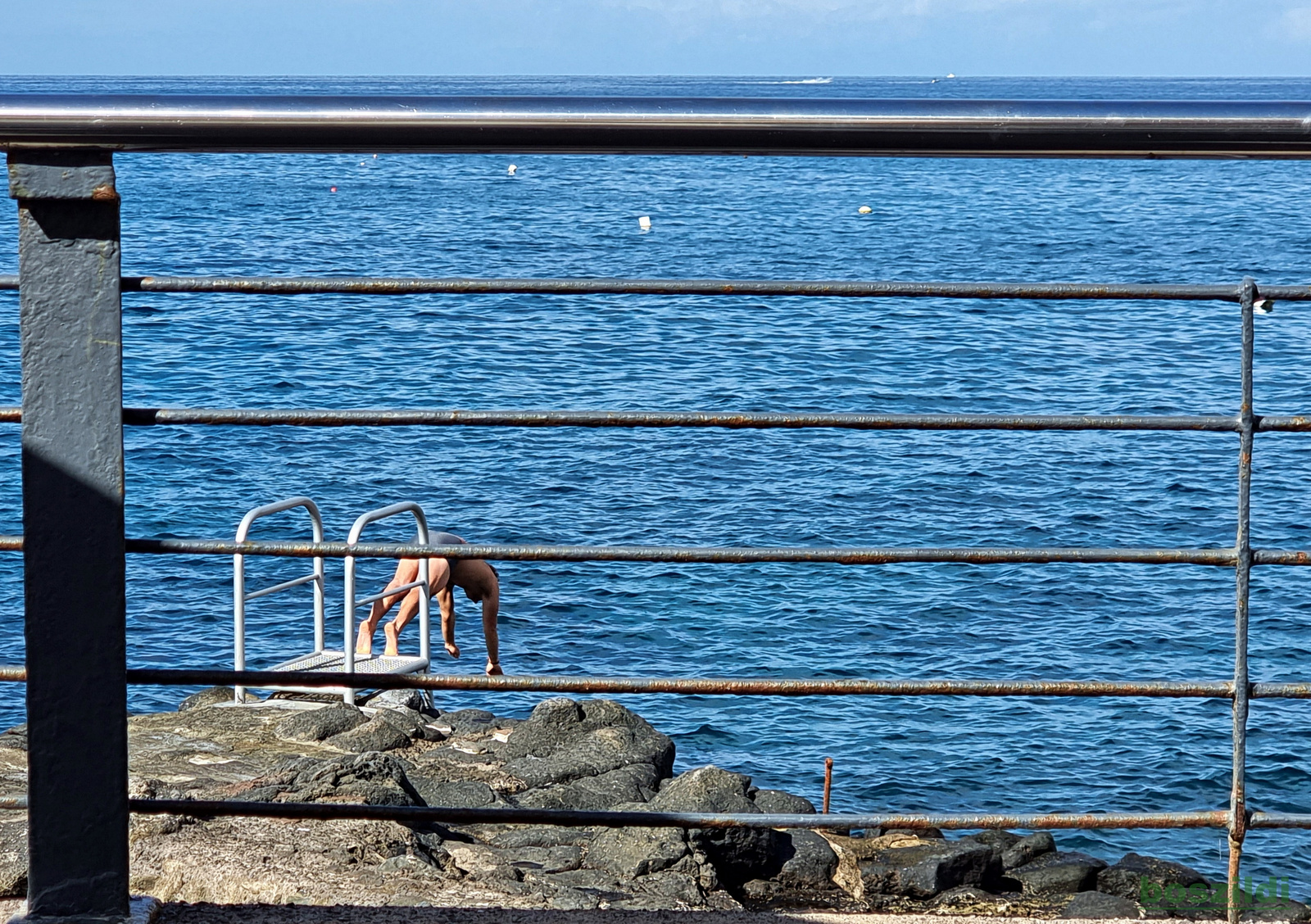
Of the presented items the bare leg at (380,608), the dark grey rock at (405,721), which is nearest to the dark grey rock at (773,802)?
the dark grey rock at (405,721)

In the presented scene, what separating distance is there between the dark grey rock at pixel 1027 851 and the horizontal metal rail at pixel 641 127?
9.57m

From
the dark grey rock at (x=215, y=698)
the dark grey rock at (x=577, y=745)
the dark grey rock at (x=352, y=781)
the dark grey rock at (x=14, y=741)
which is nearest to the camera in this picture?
the dark grey rock at (x=352, y=781)

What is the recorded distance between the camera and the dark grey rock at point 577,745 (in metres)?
9.59

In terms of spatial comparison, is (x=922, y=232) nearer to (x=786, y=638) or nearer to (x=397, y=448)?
(x=397, y=448)

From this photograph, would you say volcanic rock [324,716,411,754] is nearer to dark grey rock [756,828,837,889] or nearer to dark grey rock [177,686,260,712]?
dark grey rock [177,686,260,712]

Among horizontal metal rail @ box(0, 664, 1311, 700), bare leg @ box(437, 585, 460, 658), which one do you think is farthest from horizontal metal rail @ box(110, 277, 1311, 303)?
bare leg @ box(437, 585, 460, 658)

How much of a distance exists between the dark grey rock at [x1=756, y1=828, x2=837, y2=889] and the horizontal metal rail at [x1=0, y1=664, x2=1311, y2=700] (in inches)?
242

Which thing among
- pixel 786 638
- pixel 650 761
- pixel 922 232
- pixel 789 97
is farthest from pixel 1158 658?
pixel 922 232

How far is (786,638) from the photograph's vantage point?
19.6 m

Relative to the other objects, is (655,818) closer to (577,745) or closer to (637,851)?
(637,851)

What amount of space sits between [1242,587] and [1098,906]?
810 cm

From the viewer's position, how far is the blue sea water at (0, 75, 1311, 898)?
54.1 feet

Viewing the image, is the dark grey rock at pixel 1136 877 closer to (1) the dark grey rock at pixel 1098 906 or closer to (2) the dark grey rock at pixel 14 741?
(1) the dark grey rock at pixel 1098 906

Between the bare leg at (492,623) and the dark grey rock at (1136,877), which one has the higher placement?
the bare leg at (492,623)
